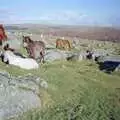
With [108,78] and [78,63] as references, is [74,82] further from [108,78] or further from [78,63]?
[78,63]

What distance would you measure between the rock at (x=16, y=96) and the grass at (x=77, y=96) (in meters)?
0.32

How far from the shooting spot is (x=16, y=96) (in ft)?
49.0

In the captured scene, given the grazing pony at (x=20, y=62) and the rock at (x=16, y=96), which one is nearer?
the rock at (x=16, y=96)

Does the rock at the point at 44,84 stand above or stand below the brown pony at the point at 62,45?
above

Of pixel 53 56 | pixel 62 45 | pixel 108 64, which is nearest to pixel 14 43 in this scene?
pixel 53 56

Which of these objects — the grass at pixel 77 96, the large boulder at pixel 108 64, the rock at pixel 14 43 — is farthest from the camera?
the rock at pixel 14 43

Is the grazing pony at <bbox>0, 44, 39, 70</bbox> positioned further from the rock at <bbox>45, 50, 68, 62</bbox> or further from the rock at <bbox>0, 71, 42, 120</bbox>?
the rock at <bbox>0, 71, 42, 120</bbox>

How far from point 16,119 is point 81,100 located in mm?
3428

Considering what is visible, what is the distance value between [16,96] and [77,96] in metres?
3.08

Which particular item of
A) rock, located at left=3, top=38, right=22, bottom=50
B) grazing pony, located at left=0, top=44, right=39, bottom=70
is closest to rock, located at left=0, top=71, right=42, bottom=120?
grazing pony, located at left=0, top=44, right=39, bottom=70

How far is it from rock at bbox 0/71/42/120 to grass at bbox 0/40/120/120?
325mm

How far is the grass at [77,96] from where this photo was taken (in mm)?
14328

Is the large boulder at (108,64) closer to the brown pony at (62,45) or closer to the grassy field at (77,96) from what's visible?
the grassy field at (77,96)

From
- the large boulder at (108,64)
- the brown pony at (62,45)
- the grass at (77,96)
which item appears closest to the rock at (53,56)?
the large boulder at (108,64)
